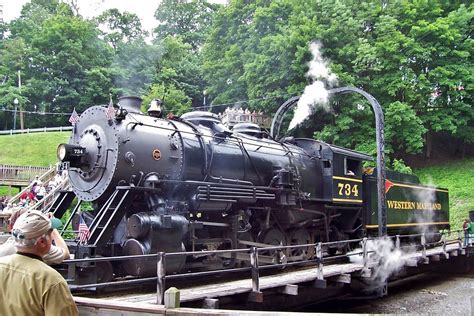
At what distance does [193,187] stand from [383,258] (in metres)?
5.69

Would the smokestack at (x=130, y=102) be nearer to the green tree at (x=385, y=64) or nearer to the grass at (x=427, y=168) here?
the green tree at (x=385, y=64)

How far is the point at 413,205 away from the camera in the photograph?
14.6 meters

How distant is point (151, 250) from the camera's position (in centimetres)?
623

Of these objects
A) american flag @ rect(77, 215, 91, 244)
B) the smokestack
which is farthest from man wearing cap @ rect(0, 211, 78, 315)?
the smokestack

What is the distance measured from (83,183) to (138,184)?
1.02m

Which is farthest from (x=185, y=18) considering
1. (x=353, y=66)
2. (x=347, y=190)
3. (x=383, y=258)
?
(x=383, y=258)

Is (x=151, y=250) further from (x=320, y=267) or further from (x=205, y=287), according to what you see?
(x=320, y=267)

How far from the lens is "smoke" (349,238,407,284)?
34.5 feet

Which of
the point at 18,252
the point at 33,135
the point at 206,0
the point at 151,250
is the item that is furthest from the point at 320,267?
the point at 206,0

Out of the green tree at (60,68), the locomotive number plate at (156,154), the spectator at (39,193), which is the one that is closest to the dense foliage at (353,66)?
the green tree at (60,68)

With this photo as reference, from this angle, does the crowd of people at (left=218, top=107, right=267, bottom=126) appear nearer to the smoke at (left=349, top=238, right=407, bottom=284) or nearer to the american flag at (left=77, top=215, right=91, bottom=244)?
the smoke at (left=349, top=238, right=407, bottom=284)

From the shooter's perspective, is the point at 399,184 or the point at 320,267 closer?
the point at 320,267

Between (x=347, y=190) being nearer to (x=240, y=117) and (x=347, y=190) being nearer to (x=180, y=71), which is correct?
(x=240, y=117)

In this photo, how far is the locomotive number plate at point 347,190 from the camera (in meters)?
10.7
